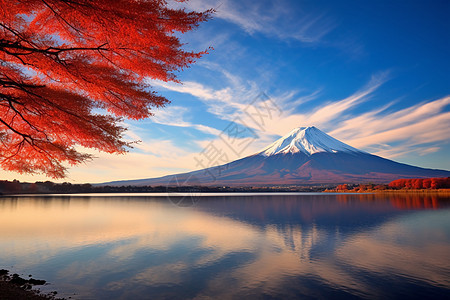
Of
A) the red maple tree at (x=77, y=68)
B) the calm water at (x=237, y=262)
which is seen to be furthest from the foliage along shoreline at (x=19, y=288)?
the red maple tree at (x=77, y=68)

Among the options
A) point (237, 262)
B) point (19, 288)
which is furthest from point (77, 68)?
point (237, 262)

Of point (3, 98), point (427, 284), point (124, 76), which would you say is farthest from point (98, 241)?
point (427, 284)

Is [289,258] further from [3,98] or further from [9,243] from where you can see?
[9,243]

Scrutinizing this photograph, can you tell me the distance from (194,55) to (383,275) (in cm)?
862

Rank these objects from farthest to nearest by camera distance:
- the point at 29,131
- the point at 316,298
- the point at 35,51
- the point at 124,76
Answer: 1. the point at 29,131
2. the point at 124,76
3. the point at 316,298
4. the point at 35,51

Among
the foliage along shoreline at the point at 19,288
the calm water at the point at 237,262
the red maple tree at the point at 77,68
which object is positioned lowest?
the calm water at the point at 237,262

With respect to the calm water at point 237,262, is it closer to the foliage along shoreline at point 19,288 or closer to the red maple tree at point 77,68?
the foliage along shoreline at point 19,288

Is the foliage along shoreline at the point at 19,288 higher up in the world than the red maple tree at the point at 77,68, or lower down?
lower down

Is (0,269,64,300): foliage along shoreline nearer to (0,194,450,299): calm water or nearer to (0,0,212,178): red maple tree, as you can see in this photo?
(0,194,450,299): calm water

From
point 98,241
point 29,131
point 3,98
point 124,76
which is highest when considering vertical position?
point 124,76

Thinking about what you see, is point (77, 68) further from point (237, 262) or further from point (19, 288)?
point (237, 262)

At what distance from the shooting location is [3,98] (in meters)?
7.36

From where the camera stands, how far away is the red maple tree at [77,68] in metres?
5.72

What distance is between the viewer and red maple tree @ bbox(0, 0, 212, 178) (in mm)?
5719
